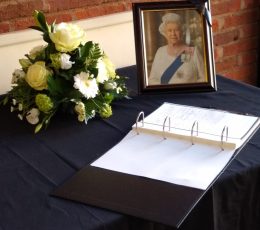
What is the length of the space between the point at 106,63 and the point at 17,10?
0.50 metres

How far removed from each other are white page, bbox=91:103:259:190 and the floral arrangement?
171mm

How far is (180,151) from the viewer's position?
112 centimetres

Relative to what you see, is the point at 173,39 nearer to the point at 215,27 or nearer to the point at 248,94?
the point at 248,94

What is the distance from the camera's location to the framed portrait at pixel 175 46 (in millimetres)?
1499

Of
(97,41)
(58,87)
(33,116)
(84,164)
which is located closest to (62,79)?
(58,87)

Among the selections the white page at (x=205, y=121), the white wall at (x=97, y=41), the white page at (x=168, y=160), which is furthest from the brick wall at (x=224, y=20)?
the white page at (x=168, y=160)

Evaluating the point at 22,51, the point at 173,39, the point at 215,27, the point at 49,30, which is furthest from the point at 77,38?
the point at 215,27

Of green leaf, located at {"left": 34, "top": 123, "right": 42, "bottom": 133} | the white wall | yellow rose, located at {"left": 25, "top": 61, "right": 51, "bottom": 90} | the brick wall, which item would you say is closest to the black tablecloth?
green leaf, located at {"left": 34, "top": 123, "right": 42, "bottom": 133}

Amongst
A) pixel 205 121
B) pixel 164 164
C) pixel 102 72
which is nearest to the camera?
pixel 164 164

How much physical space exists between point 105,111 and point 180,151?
32 cm

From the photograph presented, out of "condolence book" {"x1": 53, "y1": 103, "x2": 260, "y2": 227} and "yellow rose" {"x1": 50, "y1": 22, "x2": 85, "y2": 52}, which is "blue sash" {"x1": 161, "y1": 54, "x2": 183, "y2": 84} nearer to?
"condolence book" {"x1": 53, "y1": 103, "x2": 260, "y2": 227}

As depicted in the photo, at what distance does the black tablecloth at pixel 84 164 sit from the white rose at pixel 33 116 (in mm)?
25

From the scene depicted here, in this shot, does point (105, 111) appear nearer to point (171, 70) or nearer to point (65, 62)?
point (65, 62)

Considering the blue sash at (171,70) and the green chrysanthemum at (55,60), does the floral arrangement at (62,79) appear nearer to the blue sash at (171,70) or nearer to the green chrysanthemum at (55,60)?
the green chrysanthemum at (55,60)
